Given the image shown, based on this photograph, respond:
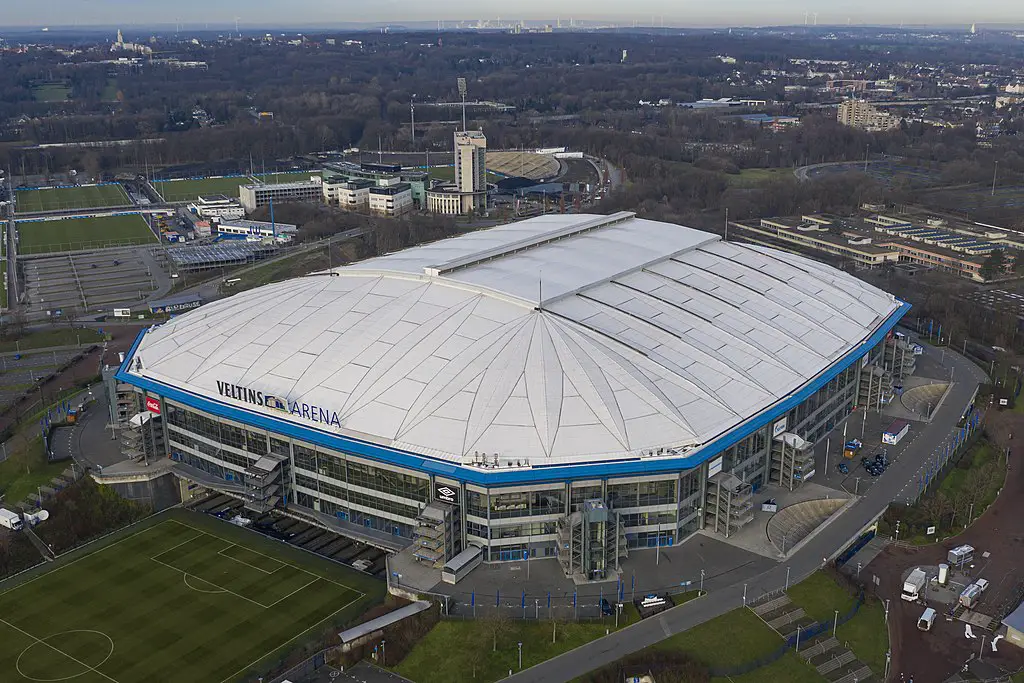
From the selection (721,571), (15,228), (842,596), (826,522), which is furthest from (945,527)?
(15,228)

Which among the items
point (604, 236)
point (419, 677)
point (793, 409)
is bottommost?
point (419, 677)

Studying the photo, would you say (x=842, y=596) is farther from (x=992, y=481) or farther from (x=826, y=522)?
(x=992, y=481)

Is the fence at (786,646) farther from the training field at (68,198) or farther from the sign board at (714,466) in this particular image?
the training field at (68,198)

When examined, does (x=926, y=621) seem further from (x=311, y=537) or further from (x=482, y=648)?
(x=311, y=537)

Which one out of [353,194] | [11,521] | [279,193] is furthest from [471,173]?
[11,521]

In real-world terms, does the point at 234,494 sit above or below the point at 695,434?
below

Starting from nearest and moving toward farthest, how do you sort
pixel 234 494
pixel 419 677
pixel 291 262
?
pixel 419 677 → pixel 234 494 → pixel 291 262

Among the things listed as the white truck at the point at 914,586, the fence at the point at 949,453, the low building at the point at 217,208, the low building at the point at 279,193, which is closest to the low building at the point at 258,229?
the low building at the point at 217,208

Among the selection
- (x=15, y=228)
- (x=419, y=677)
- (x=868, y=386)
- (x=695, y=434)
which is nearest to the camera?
(x=419, y=677)
